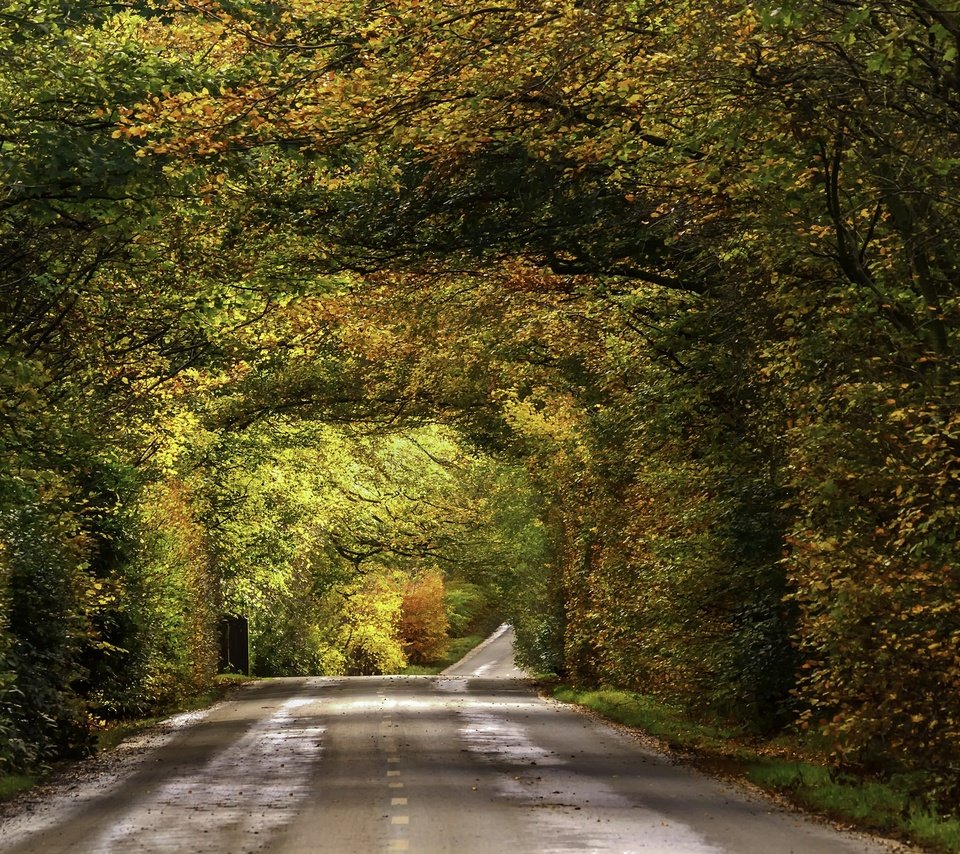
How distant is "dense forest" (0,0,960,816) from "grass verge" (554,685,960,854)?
37 cm

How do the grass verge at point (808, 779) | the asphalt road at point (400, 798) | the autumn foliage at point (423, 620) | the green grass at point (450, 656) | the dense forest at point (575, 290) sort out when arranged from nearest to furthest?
the asphalt road at point (400, 798) < the grass verge at point (808, 779) < the dense forest at point (575, 290) < the green grass at point (450, 656) < the autumn foliage at point (423, 620)

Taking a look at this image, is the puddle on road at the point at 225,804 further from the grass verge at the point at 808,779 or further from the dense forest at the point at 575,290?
the grass verge at the point at 808,779

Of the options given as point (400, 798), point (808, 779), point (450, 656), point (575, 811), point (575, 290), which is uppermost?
point (575, 290)

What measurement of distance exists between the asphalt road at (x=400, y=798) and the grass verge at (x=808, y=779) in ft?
1.65

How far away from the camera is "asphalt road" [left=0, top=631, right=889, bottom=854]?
38.2 ft

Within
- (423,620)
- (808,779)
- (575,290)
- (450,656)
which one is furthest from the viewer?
(450,656)

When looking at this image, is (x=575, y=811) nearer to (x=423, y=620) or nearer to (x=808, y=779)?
(x=808, y=779)

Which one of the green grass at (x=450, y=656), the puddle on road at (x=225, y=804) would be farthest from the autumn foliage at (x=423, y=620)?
the puddle on road at (x=225, y=804)

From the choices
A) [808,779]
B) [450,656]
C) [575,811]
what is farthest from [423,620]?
[575,811]

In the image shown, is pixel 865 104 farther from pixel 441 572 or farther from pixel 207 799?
pixel 441 572

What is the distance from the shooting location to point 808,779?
15.6m

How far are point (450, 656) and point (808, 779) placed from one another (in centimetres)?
6498

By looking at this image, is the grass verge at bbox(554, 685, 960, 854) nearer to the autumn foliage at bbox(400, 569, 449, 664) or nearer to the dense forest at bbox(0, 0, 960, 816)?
the dense forest at bbox(0, 0, 960, 816)

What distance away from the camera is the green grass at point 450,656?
68.9m
